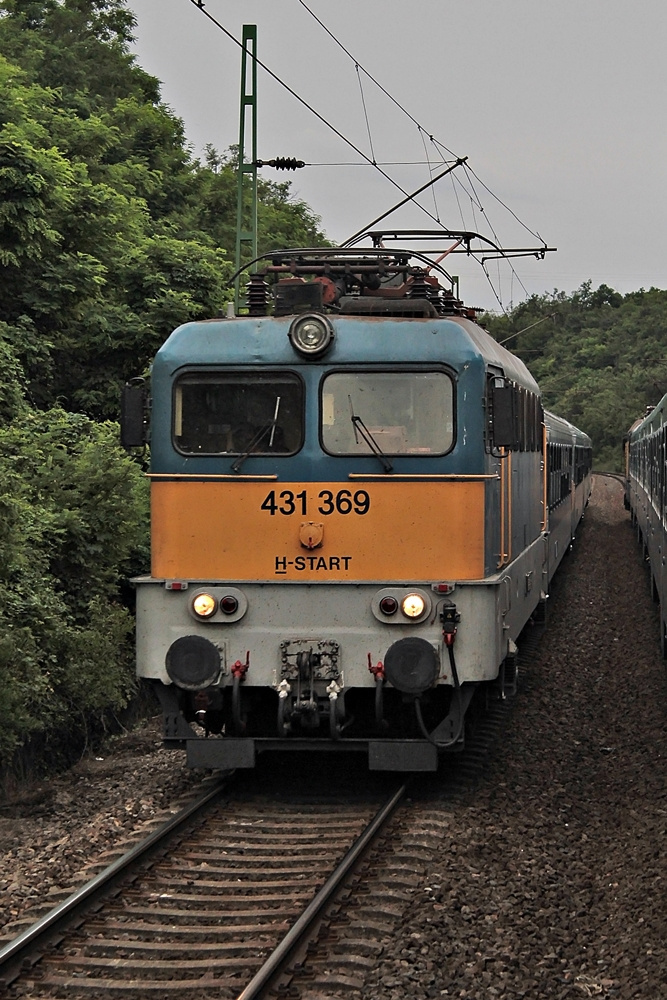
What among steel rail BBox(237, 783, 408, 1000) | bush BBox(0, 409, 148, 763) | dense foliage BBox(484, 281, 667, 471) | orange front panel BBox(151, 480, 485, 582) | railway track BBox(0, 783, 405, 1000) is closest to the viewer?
steel rail BBox(237, 783, 408, 1000)

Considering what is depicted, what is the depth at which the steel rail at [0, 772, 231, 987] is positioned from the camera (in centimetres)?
575

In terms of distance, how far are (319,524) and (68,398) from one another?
10192 mm

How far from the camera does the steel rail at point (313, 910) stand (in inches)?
214

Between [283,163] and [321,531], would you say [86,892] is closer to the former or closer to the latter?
[321,531]

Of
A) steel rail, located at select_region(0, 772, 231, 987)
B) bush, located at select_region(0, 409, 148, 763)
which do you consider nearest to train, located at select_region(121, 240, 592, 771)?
steel rail, located at select_region(0, 772, 231, 987)

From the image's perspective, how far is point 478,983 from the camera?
18.6 feet

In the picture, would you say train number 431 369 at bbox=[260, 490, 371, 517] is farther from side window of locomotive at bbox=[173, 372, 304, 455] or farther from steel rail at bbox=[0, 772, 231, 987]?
steel rail at bbox=[0, 772, 231, 987]

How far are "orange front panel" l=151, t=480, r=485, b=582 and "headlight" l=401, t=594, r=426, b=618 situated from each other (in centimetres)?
16

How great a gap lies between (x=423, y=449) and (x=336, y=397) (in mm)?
674

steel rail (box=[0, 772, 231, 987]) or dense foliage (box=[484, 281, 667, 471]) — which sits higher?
dense foliage (box=[484, 281, 667, 471])

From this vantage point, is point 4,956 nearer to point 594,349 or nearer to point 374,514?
point 374,514

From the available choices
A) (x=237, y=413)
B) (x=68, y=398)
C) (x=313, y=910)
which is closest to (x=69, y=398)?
(x=68, y=398)

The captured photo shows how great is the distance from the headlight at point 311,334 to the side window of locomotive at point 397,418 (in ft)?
1.02

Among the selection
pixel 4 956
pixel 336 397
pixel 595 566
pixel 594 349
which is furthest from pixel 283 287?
pixel 594 349
